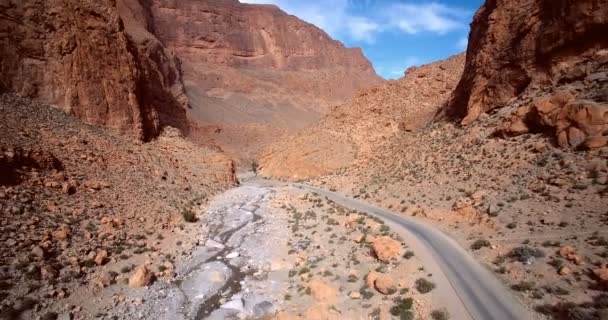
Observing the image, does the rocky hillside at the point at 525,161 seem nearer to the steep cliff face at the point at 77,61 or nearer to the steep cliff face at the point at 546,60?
the steep cliff face at the point at 546,60

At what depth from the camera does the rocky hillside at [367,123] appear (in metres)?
43.3

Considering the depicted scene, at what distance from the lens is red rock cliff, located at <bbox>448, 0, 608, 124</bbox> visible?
19609 mm

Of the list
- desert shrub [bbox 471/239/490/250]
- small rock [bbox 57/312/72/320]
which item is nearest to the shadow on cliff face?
small rock [bbox 57/312/72/320]

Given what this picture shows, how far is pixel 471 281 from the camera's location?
11.7m

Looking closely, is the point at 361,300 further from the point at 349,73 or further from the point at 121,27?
the point at 349,73

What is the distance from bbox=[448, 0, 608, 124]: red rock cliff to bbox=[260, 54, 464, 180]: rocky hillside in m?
10.5

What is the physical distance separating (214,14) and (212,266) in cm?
13425

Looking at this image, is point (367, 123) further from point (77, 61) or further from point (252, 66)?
point (252, 66)

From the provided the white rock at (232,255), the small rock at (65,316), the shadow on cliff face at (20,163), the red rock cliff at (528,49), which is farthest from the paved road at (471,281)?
the shadow on cliff face at (20,163)

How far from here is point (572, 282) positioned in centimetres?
1016

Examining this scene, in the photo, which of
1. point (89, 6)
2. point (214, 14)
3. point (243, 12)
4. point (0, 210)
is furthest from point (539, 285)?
point (243, 12)

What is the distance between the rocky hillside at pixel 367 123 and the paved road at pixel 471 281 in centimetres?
2552

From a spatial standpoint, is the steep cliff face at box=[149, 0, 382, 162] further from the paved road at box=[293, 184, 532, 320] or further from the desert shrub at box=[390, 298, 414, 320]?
the desert shrub at box=[390, 298, 414, 320]

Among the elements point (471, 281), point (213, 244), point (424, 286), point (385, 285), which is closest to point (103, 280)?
point (213, 244)
